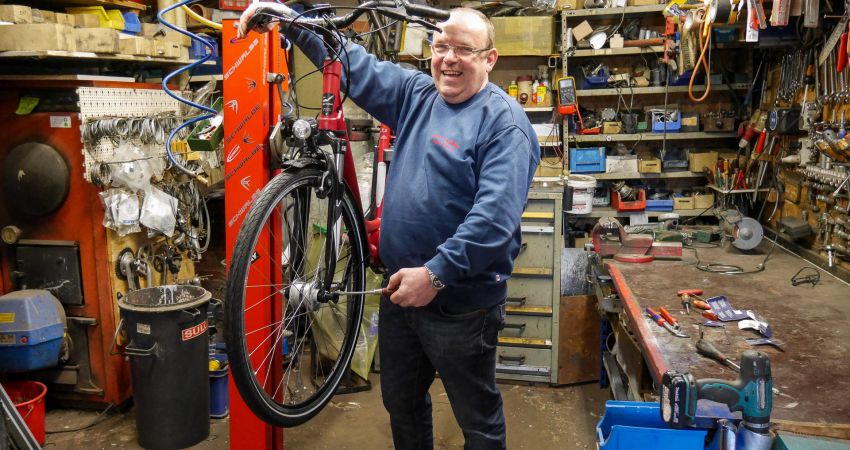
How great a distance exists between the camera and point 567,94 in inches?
185

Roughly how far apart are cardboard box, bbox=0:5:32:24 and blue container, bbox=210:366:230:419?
1822 mm

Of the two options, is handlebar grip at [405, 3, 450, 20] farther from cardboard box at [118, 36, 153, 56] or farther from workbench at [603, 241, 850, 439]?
cardboard box at [118, 36, 153, 56]

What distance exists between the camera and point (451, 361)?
1974 millimetres

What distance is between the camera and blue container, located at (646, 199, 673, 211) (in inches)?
193

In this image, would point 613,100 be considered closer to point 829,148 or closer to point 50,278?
point 829,148

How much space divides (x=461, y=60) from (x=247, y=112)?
2.67ft

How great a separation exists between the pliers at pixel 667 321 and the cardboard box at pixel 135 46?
8.49ft

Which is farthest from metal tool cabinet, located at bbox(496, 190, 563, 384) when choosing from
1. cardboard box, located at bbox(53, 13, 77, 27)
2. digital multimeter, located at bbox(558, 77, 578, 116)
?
cardboard box, located at bbox(53, 13, 77, 27)

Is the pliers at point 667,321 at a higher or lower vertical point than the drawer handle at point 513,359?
higher

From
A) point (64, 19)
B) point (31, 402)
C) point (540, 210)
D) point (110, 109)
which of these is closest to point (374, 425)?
point (540, 210)

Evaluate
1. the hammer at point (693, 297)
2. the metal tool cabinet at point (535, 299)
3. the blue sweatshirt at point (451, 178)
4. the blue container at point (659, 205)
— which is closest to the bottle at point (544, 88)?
the blue container at point (659, 205)

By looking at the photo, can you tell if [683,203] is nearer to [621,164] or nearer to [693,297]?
[621,164]

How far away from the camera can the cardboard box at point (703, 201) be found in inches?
192

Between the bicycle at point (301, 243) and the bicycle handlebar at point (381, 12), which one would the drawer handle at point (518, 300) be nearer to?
the bicycle at point (301, 243)
